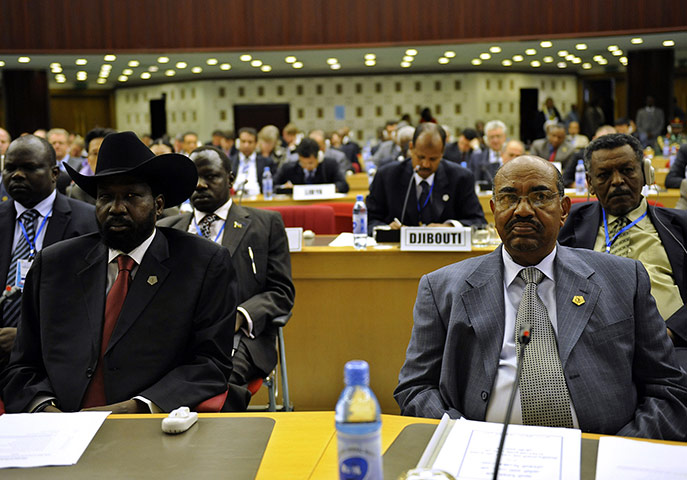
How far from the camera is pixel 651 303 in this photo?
2.15 m

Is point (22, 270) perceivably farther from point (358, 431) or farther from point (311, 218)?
point (358, 431)

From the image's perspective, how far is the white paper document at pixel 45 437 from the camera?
1715mm

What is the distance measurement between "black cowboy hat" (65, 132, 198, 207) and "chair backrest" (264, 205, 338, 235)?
2.73 m

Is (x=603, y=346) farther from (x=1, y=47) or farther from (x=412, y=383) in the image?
(x=1, y=47)

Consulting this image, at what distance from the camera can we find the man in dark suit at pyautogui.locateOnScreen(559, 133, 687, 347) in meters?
3.18

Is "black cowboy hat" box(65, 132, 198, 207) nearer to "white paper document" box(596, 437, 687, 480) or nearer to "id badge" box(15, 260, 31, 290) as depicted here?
"id badge" box(15, 260, 31, 290)

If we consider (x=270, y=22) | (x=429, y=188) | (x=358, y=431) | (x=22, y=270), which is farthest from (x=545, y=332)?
(x=270, y=22)

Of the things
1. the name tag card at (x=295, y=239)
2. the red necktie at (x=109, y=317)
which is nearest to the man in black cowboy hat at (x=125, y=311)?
the red necktie at (x=109, y=317)

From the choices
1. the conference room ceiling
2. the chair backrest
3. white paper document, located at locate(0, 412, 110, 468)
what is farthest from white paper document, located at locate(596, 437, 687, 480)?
the conference room ceiling

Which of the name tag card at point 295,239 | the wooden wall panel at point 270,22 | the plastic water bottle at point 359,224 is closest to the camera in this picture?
the name tag card at point 295,239

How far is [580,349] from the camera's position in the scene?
207cm

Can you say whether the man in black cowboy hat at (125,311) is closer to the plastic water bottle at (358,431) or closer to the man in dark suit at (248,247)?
the man in dark suit at (248,247)

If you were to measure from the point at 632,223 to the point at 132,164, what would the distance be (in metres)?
2.10

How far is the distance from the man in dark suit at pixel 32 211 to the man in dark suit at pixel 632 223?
227 cm
